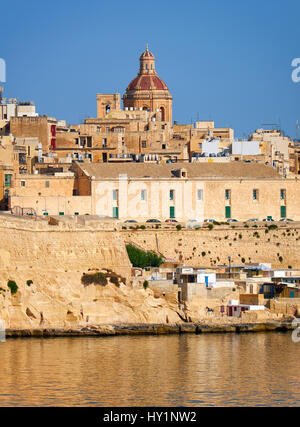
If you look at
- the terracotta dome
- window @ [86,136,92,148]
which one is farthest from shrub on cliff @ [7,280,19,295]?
the terracotta dome

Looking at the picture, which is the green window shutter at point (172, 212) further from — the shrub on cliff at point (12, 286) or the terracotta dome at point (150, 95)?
the terracotta dome at point (150, 95)

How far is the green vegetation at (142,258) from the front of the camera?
2191 inches

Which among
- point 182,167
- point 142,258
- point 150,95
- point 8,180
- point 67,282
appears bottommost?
point 67,282

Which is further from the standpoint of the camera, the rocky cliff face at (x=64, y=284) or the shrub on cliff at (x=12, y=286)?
the rocky cliff face at (x=64, y=284)

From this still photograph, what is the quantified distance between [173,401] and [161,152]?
98.0 ft

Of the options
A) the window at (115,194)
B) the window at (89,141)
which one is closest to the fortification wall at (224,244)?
the window at (115,194)

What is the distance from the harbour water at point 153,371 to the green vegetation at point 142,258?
672cm

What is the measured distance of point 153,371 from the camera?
42.4 metres

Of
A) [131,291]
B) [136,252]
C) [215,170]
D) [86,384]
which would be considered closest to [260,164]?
[215,170]

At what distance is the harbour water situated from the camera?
1510 inches

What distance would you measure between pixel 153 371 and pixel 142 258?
1371 cm

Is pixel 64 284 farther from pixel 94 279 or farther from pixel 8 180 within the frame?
pixel 8 180

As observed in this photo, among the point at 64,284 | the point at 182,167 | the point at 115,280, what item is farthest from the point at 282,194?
the point at 64,284

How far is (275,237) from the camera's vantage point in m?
59.4
